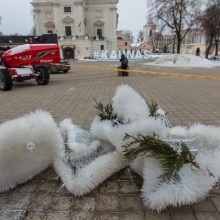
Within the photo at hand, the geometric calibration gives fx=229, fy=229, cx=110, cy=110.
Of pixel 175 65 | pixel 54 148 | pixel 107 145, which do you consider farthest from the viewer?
pixel 175 65

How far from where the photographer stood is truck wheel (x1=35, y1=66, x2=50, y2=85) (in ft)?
34.9

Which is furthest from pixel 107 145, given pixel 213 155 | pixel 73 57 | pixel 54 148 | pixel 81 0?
pixel 81 0

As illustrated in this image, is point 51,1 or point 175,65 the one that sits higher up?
point 51,1

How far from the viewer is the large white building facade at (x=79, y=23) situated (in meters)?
56.1

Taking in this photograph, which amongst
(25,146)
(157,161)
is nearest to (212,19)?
(157,161)

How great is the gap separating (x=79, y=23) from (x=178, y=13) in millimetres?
32006

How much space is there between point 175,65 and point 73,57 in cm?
3573

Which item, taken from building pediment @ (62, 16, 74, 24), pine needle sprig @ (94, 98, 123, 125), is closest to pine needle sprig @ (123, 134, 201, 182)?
pine needle sprig @ (94, 98, 123, 125)

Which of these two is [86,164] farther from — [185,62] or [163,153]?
[185,62]

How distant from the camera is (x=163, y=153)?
2.14 metres

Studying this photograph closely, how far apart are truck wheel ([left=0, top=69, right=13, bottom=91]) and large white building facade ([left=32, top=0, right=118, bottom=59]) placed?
1788 inches

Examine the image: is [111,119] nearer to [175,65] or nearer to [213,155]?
[213,155]

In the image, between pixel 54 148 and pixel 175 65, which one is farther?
pixel 175 65

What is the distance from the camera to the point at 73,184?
2301 mm
